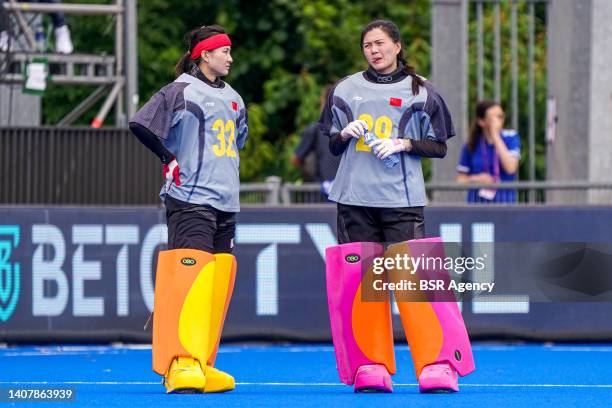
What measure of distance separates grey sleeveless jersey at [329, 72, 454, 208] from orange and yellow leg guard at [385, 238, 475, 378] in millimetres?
278

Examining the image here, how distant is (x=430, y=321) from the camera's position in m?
7.95

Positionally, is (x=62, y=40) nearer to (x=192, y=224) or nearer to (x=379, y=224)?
(x=192, y=224)

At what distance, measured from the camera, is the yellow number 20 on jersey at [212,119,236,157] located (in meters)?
8.20

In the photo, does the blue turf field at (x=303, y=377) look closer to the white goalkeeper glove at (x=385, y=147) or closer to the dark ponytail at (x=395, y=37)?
the white goalkeeper glove at (x=385, y=147)

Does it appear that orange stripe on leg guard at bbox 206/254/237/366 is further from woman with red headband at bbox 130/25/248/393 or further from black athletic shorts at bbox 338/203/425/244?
black athletic shorts at bbox 338/203/425/244

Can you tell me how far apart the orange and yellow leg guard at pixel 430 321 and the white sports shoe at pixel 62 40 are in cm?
646

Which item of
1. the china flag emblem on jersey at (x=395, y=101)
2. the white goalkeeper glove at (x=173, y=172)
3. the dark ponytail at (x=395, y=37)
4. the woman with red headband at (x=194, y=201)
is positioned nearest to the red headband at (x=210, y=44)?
the woman with red headband at (x=194, y=201)

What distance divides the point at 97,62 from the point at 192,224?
5932 millimetres

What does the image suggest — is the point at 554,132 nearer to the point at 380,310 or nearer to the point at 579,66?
the point at 579,66

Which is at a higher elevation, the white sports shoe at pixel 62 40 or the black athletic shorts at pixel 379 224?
the white sports shoe at pixel 62 40

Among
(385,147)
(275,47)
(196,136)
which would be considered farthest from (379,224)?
(275,47)

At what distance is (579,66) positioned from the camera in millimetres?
14172

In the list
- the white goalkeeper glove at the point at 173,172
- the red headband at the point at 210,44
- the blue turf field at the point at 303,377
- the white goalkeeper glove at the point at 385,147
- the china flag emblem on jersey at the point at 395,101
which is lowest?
the blue turf field at the point at 303,377

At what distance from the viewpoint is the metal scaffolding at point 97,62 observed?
13.3 m
